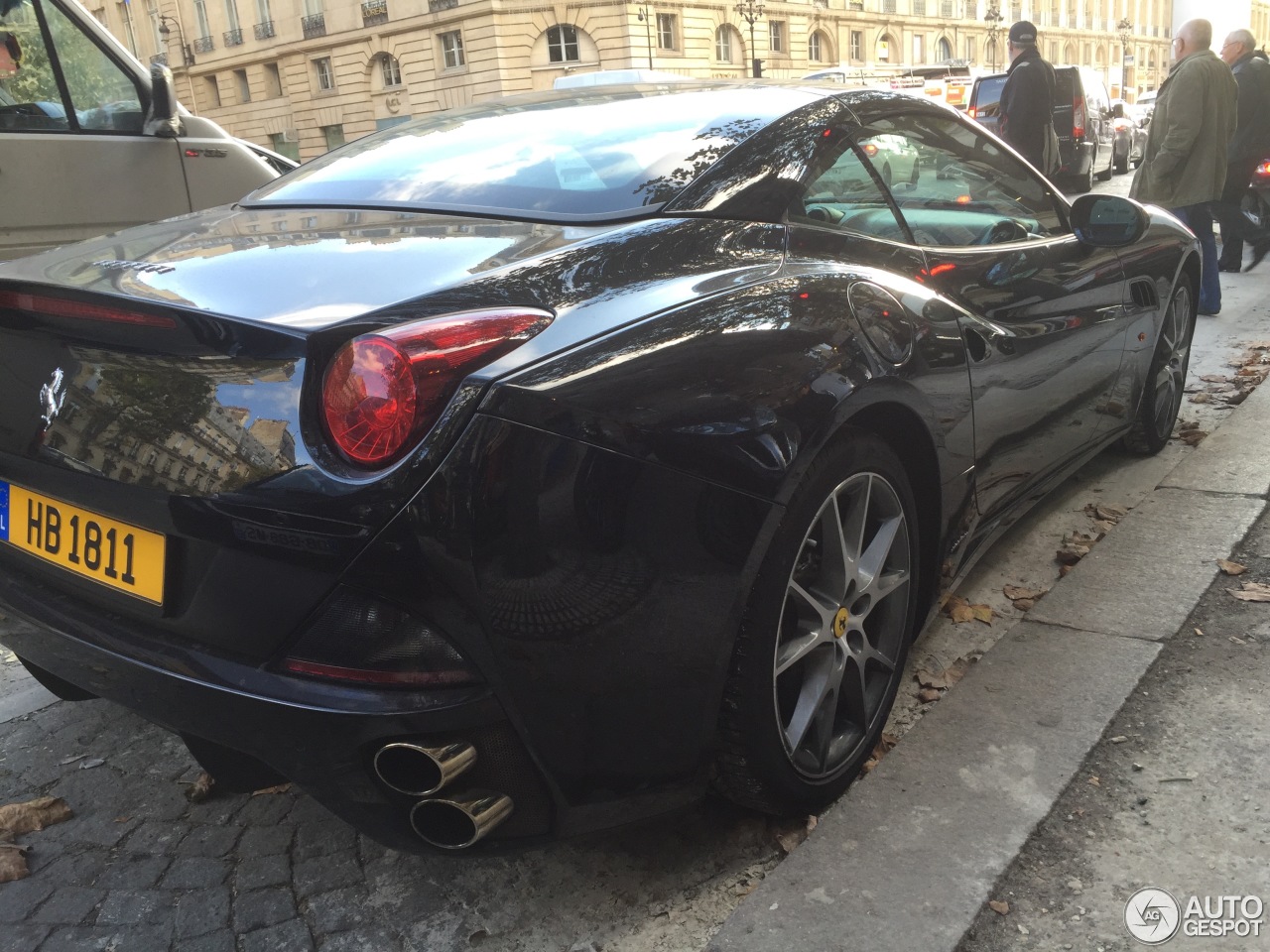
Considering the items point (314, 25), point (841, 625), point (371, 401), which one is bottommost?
point (841, 625)

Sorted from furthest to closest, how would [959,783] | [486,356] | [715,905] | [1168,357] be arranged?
[1168,357], [959,783], [715,905], [486,356]

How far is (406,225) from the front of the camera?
2.21m

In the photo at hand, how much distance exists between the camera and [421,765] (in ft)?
5.61

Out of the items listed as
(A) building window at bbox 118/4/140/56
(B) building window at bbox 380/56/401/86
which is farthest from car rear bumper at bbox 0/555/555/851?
(A) building window at bbox 118/4/140/56

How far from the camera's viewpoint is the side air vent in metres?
3.76

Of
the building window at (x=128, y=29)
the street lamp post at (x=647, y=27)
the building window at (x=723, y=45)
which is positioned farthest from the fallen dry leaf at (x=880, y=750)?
the building window at (x=128, y=29)

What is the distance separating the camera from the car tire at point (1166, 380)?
420cm

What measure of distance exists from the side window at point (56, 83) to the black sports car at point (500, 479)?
3.71 metres

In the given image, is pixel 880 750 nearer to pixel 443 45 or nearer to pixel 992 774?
pixel 992 774

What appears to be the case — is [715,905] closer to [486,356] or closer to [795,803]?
[795,803]

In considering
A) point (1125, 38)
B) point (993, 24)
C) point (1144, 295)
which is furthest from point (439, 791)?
point (1125, 38)

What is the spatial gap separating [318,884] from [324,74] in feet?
179

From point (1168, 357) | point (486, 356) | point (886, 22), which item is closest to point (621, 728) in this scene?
point (486, 356)

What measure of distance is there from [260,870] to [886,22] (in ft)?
202
